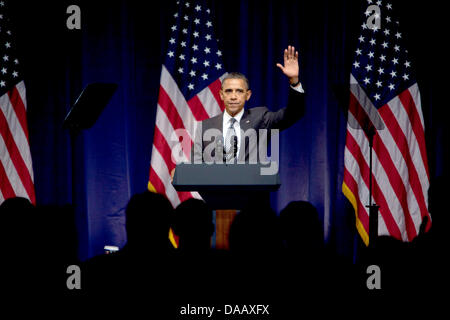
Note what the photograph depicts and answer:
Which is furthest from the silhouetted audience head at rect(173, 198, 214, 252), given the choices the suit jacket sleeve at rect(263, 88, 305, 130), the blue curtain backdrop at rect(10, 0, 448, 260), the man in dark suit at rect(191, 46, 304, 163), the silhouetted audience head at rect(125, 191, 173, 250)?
the blue curtain backdrop at rect(10, 0, 448, 260)

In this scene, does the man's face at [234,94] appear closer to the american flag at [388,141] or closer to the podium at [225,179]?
the podium at [225,179]

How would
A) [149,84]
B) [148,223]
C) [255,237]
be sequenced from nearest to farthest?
[148,223] < [255,237] < [149,84]

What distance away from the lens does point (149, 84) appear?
160 inches

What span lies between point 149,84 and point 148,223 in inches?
114

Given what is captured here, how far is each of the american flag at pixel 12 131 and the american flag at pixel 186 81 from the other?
124 centimetres

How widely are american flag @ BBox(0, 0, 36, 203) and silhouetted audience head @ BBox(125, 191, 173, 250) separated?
9.48 feet

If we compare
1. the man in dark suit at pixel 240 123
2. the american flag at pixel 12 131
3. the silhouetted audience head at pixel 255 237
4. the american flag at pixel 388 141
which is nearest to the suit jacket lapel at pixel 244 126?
the man in dark suit at pixel 240 123

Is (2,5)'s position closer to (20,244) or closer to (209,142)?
(209,142)

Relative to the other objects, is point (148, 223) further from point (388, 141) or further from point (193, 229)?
point (388, 141)

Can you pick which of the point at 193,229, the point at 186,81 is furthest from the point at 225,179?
the point at 186,81

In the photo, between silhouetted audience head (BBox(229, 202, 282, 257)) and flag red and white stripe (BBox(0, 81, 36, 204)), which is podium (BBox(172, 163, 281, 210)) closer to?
silhouetted audience head (BBox(229, 202, 282, 257))

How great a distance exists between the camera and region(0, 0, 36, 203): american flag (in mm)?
3900

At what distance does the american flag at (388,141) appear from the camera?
12.2 ft
